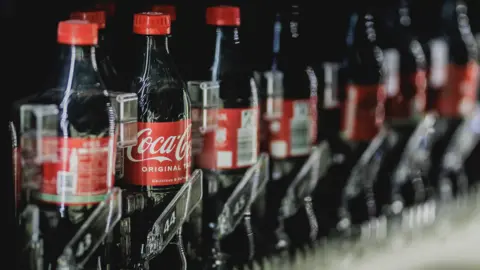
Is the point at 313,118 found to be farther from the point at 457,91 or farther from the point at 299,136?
the point at 457,91

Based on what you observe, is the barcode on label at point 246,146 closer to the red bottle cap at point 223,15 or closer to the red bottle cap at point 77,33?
the red bottle cap at point 223,15

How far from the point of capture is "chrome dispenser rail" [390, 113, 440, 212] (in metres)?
2.53

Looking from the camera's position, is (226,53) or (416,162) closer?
(226,53)

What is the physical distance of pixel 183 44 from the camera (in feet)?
6.08

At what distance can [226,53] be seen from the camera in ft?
5.96

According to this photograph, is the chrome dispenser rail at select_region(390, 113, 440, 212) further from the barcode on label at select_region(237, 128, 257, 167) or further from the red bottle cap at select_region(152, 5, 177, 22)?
the red bottle cap at select_region(152, 5, 177, 22)

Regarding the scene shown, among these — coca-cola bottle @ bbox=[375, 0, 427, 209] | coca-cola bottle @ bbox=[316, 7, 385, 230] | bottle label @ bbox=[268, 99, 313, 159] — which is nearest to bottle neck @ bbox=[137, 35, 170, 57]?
bottle label @ bbox=[268, 99, 313, 159]

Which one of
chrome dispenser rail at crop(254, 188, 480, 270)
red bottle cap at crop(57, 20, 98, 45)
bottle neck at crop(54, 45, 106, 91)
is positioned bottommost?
chrome dispenser rail at crop(254, 188, 480, 270)

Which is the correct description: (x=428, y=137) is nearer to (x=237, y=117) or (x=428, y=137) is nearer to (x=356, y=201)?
(x=356, y=201)

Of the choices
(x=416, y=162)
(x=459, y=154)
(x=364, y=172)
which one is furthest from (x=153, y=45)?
(x=459, y=154)

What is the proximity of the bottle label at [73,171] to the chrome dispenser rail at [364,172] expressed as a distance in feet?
3.33

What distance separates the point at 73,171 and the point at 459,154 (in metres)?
1.79

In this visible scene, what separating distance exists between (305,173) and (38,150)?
83 cm

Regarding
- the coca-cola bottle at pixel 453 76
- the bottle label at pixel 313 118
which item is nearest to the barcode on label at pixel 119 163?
the bottle label at pixel 313 118
